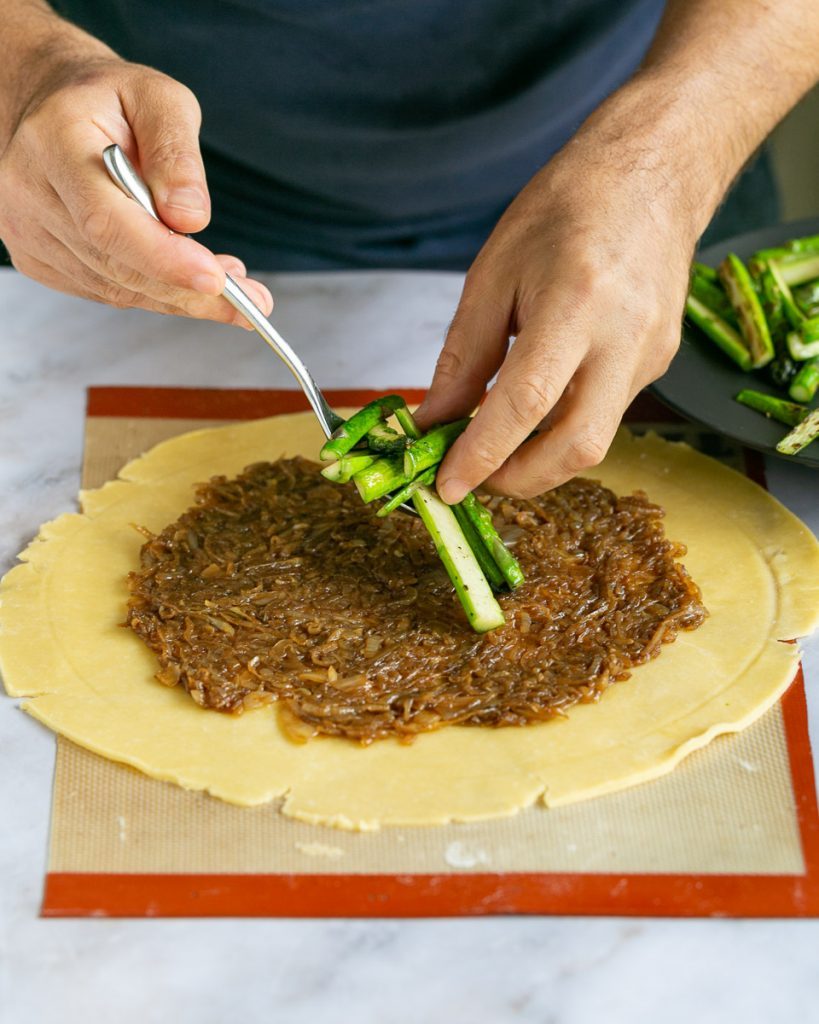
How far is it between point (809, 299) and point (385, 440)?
184 cm

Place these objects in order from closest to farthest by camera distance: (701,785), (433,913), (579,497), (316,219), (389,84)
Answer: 1. (433,913)
2. (701,785)
3. (579,497)
4. (389,84)
5. (316,219)

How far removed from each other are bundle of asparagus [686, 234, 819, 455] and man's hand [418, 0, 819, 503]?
0.55 metres

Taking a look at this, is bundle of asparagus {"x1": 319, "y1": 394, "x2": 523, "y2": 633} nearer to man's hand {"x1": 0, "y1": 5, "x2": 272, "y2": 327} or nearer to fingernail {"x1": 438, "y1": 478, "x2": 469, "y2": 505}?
fingernail {"x1": 438, "y1": 478, "x2": 469, "y2": 505}

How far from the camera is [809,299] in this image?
4234 mm

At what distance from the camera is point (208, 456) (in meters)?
4.08

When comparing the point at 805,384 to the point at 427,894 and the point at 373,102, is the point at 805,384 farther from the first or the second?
the point at 427,894

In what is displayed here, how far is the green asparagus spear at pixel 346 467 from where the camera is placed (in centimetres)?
326

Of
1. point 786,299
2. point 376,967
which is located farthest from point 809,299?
point 376,967

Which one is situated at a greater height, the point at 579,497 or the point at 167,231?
→ the point at 167,231

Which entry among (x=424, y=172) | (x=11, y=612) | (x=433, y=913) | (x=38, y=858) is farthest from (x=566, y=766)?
(x=424, y=172)

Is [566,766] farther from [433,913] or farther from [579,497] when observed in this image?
[579,497]

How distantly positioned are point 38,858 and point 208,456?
1649 millimetres

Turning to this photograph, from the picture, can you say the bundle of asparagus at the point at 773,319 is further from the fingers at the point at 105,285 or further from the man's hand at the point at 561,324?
the fingers at the point at 105,285

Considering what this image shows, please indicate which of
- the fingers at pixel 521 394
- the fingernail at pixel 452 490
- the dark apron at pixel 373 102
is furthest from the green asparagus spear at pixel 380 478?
the dark apron at pixel 373 102
